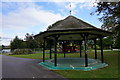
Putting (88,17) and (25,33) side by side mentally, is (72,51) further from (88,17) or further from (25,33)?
(25,33)

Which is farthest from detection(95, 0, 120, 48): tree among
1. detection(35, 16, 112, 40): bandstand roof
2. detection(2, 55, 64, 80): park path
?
detection(2, 55, 64, 80): park path

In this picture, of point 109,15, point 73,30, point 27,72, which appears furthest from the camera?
point 109,15

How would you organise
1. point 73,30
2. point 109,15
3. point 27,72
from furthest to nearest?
point 109,15
point 73,30
point 27,72

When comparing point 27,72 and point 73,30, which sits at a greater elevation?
point 73,30

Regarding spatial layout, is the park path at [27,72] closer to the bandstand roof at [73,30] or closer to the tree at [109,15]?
the bandstand roof at [73,30]

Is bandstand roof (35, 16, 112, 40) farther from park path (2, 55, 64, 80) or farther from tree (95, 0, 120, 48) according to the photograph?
tree (95, 0, 120, 48)

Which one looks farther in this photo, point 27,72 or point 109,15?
point 109,15

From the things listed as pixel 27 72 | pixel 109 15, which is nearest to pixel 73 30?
pixel 27 72

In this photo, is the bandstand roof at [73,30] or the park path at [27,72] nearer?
the park path at [27,72]

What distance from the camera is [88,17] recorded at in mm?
15477

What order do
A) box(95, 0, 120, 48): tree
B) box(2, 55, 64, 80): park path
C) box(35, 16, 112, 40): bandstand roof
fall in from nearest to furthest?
box(2, 55, 64, 80): park path → box(35, 16, 112, 40): bandstand roof → box(95, 0, 120, 48): tree

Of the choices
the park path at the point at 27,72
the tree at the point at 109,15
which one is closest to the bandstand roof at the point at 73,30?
the park path at the point at 27,72

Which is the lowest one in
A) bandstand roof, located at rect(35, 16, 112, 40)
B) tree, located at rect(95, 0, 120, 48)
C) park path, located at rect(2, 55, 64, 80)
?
park path, located at rect(2, 55, 64, 80)

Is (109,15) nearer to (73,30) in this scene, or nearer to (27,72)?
(73,30)
